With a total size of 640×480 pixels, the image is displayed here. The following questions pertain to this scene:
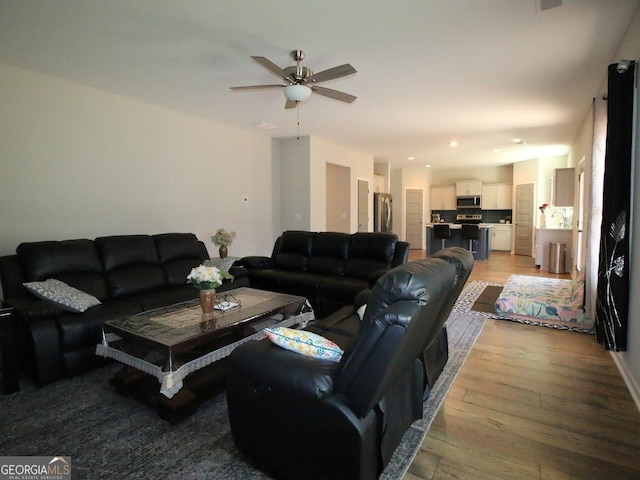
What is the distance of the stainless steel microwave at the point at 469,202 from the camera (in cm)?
1031

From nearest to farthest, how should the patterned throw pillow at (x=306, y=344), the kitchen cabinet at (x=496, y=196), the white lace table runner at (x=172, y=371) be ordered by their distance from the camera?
1. the patterned throw pillow at (x=306, y=344)
2. the white lace table runner at (x=172, y=371)
3. the kitchen cabinet at (x=496, y=196)

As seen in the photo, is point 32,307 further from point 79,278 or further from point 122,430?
point 122,430

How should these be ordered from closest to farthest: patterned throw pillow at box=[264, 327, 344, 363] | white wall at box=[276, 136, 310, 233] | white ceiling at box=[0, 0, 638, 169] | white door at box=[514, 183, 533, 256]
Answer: patterned throw pillow at box=[264, 327, 344, 363]
white ceiling at box=[0, 0, 638, 169]
white wall at box=[276, 136, 310, 233]
white door at box=[514, 183, 533, 256]

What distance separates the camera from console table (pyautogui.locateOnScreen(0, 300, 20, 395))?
2311 millimetres

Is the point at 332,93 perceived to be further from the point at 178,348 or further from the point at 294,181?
the point at 294,181

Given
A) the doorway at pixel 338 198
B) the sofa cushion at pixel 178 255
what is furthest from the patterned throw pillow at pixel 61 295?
the doorway at pixel 338 198

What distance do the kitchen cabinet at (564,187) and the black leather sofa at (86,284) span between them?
571 cm

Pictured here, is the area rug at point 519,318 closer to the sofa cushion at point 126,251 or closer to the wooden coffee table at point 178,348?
the wooden coffee table at point 178,348

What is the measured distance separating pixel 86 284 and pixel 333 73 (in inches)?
111

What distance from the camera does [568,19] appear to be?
2.41 meters

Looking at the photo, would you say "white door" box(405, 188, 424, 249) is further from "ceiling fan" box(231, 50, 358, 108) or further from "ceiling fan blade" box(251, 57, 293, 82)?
"ceiling fan blade" box(251, 57, 293, 82)

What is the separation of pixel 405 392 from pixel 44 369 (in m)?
2.50

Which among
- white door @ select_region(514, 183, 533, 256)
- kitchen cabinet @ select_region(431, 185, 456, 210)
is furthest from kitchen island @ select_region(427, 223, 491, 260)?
kitchen cabinet @ select_region(431, 185, 456, 210)

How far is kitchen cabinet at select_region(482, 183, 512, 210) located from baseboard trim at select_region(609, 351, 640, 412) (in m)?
8.09
